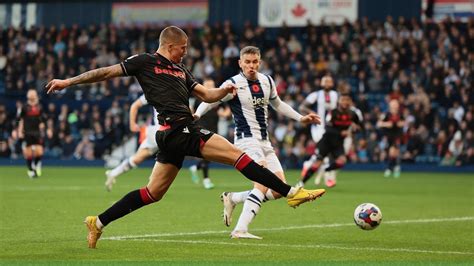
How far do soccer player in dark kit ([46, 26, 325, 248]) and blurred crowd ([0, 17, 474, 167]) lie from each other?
22.5 metres

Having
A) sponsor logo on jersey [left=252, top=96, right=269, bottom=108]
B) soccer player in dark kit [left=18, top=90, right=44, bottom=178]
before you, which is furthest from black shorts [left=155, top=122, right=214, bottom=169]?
soccer player in dark kit [left=18, top=90, right=44, bottom=178]

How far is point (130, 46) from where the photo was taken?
4222cm

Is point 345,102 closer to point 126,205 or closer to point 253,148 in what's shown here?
point 253,148

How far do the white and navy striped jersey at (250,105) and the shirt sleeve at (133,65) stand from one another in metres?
2.08

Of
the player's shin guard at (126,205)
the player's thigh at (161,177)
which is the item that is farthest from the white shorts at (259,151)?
the player's shin guard at (126,205)

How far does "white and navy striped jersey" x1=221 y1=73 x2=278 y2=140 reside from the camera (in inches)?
486

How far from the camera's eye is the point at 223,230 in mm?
12875

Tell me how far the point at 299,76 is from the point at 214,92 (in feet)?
89.7

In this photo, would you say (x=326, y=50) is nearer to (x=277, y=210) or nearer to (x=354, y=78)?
(x=354, y=78)

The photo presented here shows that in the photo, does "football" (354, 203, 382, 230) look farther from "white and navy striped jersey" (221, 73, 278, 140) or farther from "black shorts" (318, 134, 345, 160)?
"black shorts" (318, 134, 345, 160)

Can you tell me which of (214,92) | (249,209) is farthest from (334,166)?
(214,92)

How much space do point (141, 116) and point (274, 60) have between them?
545 cm

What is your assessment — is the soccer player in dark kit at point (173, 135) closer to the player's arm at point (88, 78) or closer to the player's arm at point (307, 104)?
the player's arm at point (88, 78)

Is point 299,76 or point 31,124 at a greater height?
point 299,76
